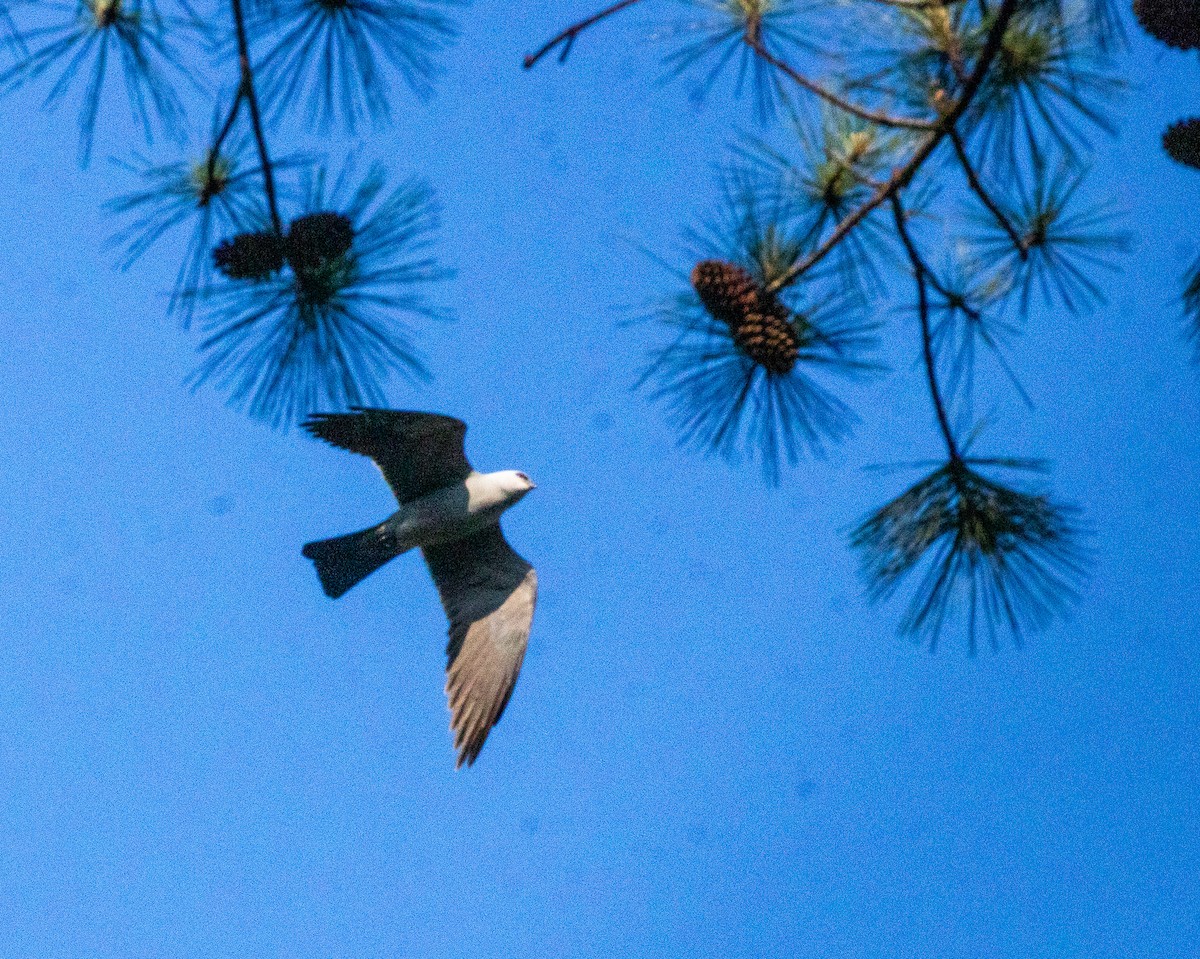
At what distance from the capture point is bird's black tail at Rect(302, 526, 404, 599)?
303cm

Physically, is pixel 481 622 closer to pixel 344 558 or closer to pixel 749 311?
pixel 344 558

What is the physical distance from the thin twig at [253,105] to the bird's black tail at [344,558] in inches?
45.5

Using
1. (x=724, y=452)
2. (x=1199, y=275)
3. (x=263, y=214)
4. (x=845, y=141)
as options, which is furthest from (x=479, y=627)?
(x=1199, y=275)

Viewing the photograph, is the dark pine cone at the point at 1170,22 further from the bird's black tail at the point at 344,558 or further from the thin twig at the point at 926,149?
the bird's black tail at the point at 344,558

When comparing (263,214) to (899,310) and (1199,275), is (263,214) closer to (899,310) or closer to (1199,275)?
(899,310)

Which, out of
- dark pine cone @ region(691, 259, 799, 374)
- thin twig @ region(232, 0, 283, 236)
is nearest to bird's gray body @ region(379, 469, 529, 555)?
dark pine cone @ region(691, 259, 799, 374)

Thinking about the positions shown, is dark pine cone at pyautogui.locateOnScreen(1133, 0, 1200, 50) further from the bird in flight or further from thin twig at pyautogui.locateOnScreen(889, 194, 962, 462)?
the bird in flight

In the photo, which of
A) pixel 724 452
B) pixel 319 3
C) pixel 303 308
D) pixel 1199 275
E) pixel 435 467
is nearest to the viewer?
pixel 1199 275

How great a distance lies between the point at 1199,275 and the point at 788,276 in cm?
68

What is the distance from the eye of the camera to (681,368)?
2.53 metres

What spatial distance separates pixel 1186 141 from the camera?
2.12 m

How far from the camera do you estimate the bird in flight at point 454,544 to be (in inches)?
115

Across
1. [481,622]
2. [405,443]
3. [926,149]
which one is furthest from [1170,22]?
[481,622]

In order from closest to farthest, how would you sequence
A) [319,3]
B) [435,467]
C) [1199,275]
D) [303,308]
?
[1199,275]
[319,3]
[303,308]
[435,467]
